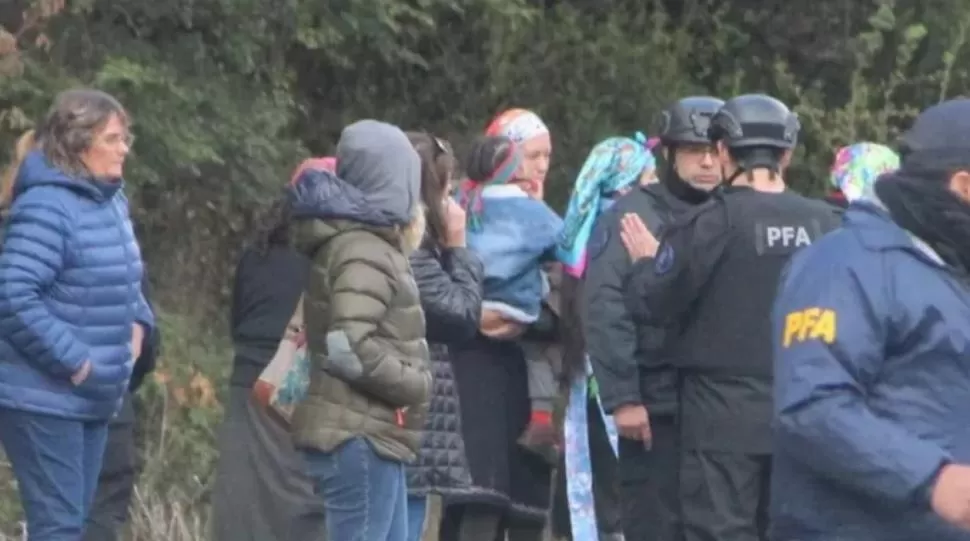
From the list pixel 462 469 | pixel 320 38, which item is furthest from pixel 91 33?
pixel 462 469

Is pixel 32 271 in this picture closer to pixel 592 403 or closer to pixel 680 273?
pixel 680 273

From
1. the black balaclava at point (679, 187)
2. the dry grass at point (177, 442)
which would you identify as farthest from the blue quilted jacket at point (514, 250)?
the dry grass at point (177, 442)

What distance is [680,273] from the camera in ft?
19.9

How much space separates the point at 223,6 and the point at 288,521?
291 cm

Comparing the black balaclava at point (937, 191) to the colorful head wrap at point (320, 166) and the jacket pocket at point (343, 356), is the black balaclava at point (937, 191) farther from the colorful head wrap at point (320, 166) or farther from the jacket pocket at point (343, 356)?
the colorful head wrap at point (320, 166)

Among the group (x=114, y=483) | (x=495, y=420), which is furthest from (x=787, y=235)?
(x=114, y=483)

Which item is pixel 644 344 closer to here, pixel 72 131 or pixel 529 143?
pixel 529 143

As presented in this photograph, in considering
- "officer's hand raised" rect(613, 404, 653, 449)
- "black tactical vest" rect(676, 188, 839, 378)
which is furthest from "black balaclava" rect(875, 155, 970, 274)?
"officer's hand raised" rect(613, 404, 653, 449)

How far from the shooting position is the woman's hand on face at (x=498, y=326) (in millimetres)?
7359

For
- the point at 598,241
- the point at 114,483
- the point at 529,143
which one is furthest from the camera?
the point at 529,143

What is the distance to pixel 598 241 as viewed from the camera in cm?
712

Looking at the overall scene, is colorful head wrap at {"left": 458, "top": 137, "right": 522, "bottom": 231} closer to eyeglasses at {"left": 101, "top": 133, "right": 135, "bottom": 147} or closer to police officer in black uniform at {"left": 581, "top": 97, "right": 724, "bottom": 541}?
police officer in black uniform at {"left": 581, "top": 97, "right": 724, "bottom": 541}

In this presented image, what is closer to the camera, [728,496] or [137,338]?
[728,496]

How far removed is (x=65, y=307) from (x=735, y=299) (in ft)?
6.79
